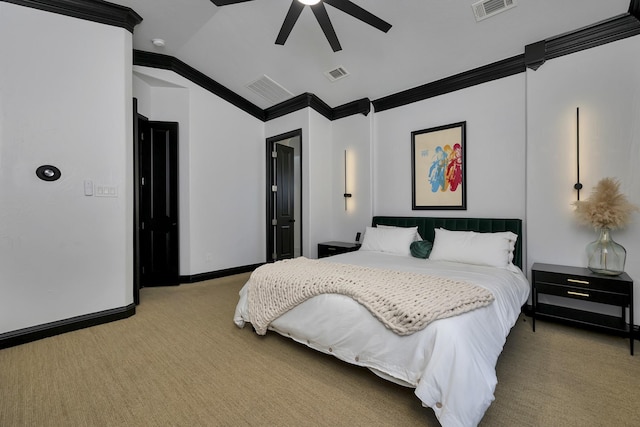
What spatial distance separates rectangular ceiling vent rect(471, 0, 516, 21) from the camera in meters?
2.67

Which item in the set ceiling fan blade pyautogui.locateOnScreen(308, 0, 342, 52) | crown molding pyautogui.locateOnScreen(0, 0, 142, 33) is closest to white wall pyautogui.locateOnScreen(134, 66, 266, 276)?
crown molding pyautogui.locateOnScreen(0, 0, 142, 33)

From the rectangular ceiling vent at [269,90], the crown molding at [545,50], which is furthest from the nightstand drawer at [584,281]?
the rectangular ceiling vent at [269,90]

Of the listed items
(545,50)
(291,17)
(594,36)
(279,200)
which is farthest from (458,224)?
(279,200)

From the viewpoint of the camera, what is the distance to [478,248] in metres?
2.91

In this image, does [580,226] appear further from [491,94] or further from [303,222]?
[303,222]

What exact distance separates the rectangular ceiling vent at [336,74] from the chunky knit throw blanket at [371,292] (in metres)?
2.69

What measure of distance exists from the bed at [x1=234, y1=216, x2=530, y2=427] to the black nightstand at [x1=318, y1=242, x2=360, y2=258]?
75 centimetres

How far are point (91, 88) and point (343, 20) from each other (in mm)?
2617

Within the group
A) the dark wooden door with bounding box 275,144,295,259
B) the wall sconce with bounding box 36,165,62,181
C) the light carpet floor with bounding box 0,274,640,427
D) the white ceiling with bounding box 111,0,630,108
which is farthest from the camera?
the dark wooden door with bounding box 275,144,295,259

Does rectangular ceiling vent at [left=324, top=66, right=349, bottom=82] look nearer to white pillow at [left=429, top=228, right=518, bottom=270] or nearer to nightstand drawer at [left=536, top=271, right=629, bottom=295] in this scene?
white pillow at [left=429, top=228, right=518, bottom=270]

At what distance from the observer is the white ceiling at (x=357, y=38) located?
281 centimetres

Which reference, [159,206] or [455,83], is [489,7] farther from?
[159,206]

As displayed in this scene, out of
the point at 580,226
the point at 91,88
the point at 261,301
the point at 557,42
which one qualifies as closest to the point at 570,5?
the point at 557,42

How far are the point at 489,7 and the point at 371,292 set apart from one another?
2.86 metres
